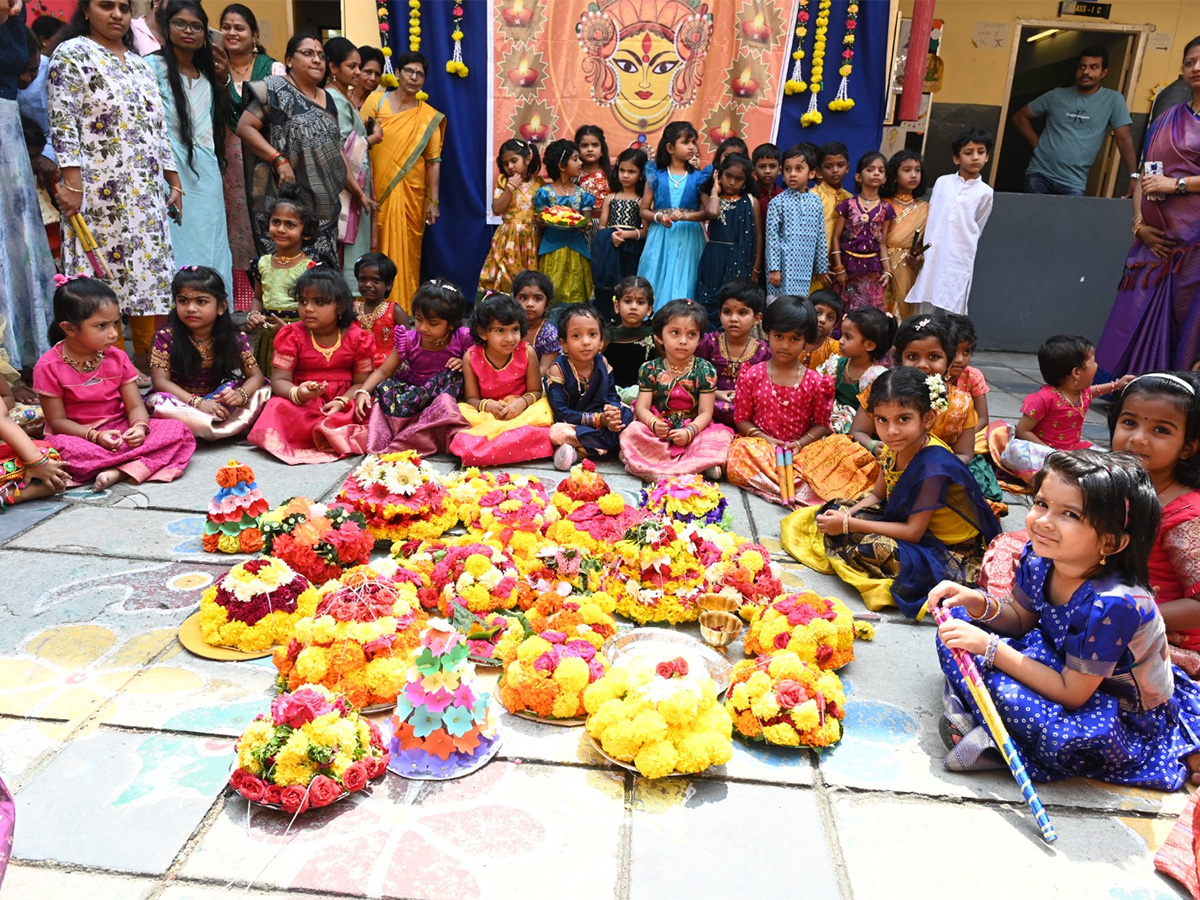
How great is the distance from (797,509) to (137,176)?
14.0 ft

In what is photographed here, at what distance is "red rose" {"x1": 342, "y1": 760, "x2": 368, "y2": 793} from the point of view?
208 cm

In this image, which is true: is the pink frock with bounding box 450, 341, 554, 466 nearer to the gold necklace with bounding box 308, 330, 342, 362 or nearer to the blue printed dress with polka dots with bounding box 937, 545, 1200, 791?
the gold necklace with bounding box 308, 330, 342, 362

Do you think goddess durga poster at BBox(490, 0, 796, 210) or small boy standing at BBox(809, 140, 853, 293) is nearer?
small boy standing at BBox(809, 140, 853, 293)

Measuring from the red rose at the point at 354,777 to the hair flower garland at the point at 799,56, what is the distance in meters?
6.48

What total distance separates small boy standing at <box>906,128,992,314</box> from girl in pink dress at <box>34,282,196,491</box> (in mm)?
5752

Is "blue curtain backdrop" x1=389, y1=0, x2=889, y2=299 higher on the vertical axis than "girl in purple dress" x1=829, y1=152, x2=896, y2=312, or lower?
higher

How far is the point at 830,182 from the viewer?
6.66 meters

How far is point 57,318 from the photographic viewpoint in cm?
419

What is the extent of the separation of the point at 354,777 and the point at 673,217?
484 cm

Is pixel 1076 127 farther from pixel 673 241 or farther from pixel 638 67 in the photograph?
pixel 673 241

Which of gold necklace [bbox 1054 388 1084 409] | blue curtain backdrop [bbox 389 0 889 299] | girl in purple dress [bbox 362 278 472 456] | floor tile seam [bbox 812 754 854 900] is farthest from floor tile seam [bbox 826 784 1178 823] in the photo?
blue curtain backdrop [bbox 389 0 889 299]

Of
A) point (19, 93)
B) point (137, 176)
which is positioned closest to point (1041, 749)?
point (137, 176)

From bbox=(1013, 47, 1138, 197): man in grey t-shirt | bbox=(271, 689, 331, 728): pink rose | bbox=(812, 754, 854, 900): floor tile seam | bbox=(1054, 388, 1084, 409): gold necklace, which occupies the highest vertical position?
bbox=(1013, 47, 1138, 197): man in grey t-shirt

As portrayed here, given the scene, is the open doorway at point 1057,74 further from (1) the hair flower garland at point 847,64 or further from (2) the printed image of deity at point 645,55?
(2) the printed image of deity at point 645,55
